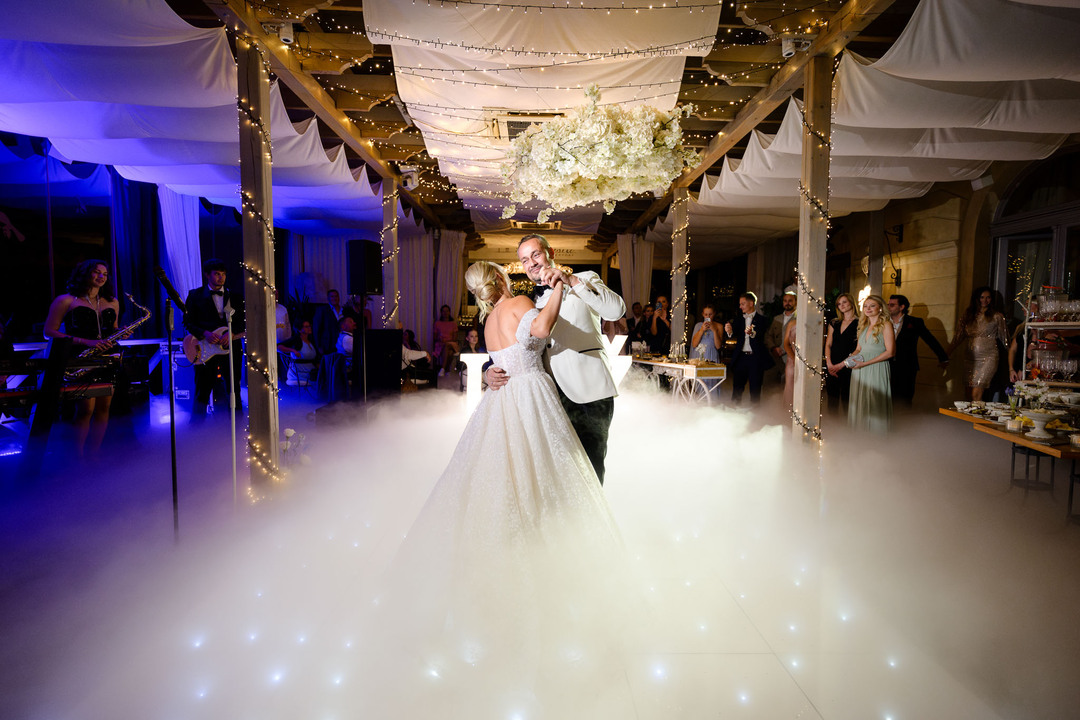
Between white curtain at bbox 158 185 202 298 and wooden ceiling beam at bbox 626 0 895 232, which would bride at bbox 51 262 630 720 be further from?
white curtain at bbox 158 185 202 298

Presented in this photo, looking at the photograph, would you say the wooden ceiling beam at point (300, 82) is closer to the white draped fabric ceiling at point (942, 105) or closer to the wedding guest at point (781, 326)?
the white draped fabric ceiling at point (942, 105)

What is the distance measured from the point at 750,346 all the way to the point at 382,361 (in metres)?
5.03

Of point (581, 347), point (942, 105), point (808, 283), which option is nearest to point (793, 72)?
point (942, 105)

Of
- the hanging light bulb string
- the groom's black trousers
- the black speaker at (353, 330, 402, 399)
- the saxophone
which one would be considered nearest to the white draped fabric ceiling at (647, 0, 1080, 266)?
the hanging light bulb string

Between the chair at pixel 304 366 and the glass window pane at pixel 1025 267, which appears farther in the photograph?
the chair at pixel 304 366

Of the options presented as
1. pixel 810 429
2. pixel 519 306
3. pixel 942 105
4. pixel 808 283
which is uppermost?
pixel 942 105

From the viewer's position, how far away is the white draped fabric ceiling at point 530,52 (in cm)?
387

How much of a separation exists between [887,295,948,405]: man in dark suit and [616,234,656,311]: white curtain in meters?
6.73

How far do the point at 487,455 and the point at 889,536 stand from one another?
2454 mm

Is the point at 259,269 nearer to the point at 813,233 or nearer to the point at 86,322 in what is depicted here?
the point at 86,322

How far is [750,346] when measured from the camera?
8031mm

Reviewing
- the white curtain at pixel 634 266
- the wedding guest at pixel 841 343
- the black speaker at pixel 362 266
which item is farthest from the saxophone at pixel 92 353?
the white curtain at pixel 634 266

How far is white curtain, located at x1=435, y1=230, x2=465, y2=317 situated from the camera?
14.0 m

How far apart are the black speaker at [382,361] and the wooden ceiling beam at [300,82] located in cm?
225
